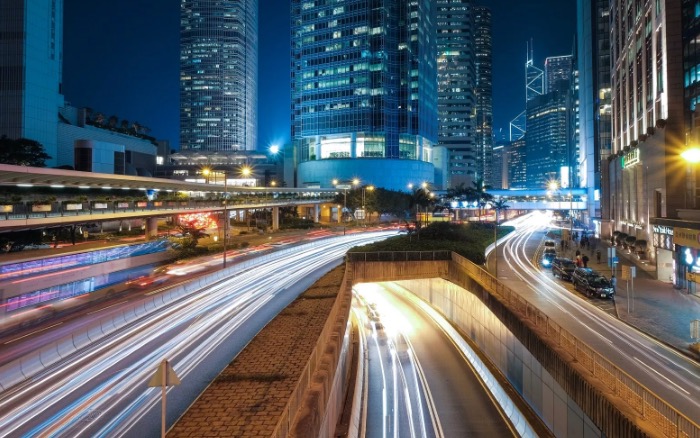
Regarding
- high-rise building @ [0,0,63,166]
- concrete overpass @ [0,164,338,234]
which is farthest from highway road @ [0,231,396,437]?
high-rise building @ [0,0,63,166]

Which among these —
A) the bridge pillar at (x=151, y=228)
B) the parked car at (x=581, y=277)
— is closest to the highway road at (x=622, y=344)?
the parked car at (x=581, y=277)

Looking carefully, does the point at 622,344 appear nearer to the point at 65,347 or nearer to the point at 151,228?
the point at 65,347

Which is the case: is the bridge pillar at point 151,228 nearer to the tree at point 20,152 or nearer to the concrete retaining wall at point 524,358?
the tree at point 20,152

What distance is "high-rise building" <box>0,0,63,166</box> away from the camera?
77.9 metres

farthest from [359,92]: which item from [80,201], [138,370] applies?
[138,370]

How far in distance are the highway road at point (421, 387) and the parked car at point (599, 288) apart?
9.64 metres

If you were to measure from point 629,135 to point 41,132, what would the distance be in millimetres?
97763

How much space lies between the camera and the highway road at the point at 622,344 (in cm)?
1446

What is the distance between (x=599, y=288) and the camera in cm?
2717

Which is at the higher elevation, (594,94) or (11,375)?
(594,94)

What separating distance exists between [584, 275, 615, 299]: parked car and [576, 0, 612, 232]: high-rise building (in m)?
49.5

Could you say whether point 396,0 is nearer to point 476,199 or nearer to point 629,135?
point 476,199

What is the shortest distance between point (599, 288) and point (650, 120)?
2331 cm

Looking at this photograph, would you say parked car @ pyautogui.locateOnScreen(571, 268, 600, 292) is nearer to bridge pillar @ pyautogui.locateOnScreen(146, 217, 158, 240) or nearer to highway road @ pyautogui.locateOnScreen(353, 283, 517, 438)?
highway road @ pyautogui.locateOnScreen(353, 283, 517, 438)
